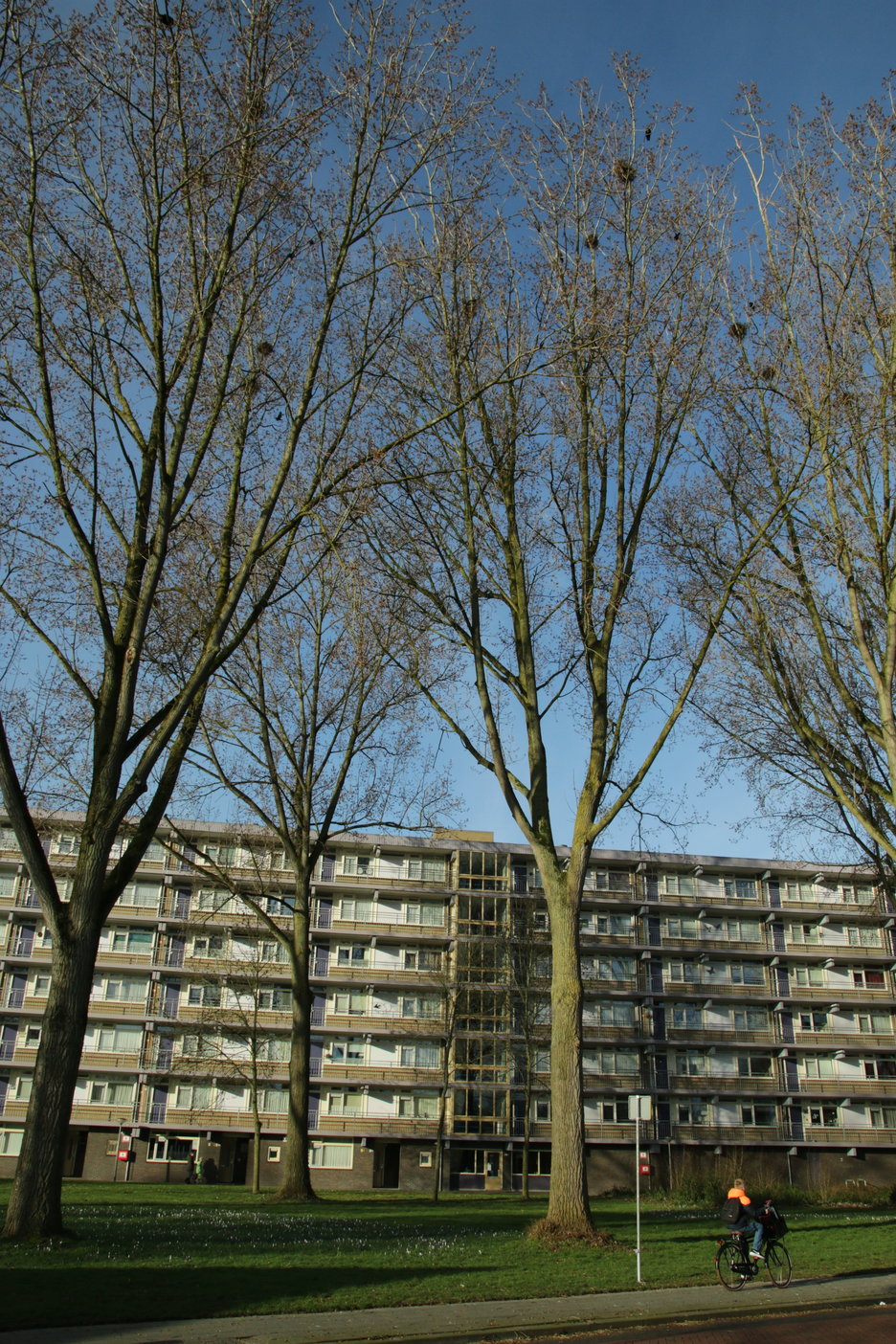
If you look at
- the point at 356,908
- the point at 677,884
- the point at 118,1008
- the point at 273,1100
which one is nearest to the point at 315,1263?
the point at 118,1008

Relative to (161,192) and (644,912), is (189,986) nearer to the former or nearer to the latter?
(644,912)

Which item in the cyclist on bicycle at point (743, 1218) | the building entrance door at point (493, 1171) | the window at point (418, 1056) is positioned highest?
the window at point (418, 1056)

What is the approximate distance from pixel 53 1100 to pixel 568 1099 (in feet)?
22.2

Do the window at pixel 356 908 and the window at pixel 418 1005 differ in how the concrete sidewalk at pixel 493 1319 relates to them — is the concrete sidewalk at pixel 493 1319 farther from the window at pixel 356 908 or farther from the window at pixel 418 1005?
the window at pixel 356 908

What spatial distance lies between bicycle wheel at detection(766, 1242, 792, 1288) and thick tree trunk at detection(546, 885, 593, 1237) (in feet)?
7.64

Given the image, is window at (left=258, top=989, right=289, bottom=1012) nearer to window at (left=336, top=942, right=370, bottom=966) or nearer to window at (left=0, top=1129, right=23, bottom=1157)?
window at (left=336, top=942, right=370, bottom=966)

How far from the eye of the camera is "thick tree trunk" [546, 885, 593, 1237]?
1359 cm

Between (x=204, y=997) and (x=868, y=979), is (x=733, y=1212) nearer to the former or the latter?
(x=204, y=997)

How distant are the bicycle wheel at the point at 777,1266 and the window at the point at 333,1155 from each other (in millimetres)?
36939

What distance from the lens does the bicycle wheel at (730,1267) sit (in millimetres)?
12047

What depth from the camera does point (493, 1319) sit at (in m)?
9.55

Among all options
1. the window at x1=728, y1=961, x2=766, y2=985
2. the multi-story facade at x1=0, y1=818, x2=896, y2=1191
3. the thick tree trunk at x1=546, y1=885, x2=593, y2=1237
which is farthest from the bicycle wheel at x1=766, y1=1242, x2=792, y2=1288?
the window at x1=728, y1=961, x2=766, y2=985

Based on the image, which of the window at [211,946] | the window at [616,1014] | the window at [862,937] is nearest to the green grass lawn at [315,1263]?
the window at [211,946]

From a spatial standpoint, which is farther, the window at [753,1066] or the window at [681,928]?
the window at [681,928]
